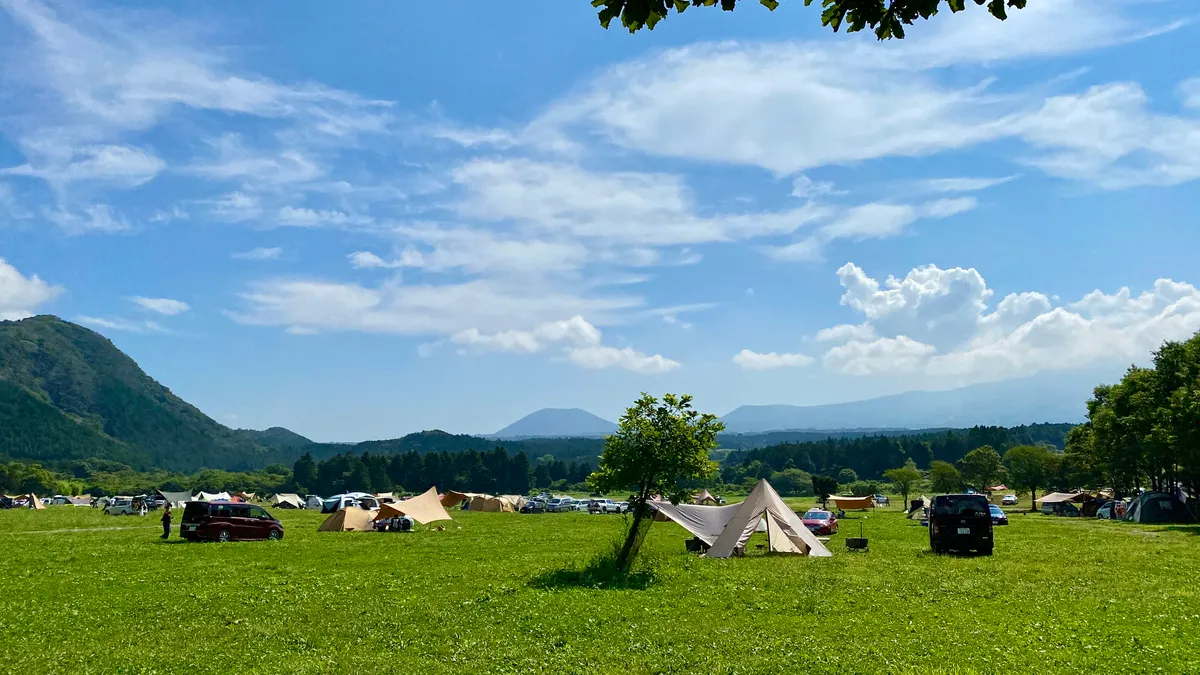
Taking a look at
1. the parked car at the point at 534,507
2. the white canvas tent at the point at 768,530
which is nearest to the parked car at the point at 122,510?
the parked car at the point at 534,507

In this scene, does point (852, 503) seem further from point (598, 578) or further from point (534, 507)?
point (598, 578)

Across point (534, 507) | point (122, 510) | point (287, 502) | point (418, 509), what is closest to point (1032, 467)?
point (534, 507)

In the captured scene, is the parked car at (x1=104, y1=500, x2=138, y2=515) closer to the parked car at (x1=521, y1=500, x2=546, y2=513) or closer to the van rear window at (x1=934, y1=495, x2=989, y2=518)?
the parked car at (x1=521, y1=500, x2=546, y2=513)

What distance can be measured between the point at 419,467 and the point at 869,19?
184 metres

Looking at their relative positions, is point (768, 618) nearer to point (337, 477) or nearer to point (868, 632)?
point (868, 632)

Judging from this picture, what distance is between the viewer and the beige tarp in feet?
93.5

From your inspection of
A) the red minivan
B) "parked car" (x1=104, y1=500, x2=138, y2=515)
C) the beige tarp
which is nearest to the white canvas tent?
the beige tarp

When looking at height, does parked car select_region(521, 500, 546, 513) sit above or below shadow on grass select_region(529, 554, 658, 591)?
below

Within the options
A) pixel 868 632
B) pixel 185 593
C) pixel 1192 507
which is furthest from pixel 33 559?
pixel 1192 507

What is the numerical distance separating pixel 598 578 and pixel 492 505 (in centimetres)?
6409

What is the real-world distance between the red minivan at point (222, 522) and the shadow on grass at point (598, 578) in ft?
76.9

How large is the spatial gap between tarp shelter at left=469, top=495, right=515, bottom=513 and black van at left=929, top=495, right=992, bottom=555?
58.6 metres

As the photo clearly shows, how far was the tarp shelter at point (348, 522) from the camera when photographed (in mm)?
47719

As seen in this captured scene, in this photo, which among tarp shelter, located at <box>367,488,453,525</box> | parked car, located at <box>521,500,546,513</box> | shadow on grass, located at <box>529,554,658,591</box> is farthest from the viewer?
parked car, located at <box>521,500,546,513</box>
